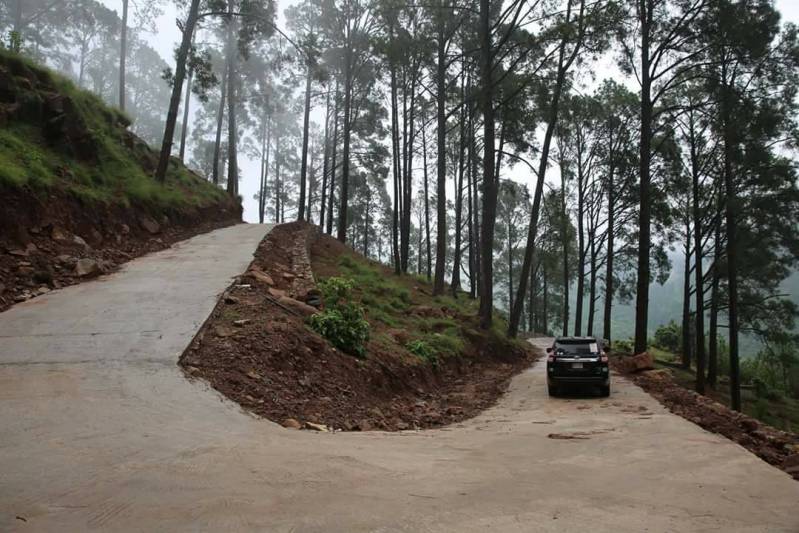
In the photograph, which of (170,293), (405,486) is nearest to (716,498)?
(405,486)

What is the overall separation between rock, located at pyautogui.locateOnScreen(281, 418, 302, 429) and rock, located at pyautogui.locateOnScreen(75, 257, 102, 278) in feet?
23.8

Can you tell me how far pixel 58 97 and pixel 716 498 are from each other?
17775mm

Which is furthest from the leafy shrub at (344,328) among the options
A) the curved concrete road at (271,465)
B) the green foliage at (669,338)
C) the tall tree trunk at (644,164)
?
the green foliage at (669,338)

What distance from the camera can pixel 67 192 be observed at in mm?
12688

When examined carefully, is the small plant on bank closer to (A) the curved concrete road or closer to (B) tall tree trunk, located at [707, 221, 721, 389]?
(A) the curved concrete road

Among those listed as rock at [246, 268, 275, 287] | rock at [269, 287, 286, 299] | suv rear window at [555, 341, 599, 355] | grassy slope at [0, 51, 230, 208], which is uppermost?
grassy slope at [0, 51, 230, 208]

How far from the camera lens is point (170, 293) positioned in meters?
10.1

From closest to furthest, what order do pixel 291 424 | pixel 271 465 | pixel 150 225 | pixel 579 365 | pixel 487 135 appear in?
pixel 271 465 → pixel 291 424 → pixel 579 365 → pixel 150 225 → pixel 487 135

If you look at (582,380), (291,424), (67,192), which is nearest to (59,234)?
(67,192)

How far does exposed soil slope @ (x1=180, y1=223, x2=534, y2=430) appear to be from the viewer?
7.23 meters

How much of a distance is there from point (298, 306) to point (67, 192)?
713 cm

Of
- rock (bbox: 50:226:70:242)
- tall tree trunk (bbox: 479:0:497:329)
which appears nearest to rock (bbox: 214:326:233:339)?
rock (bbox: 50:226:70:242)

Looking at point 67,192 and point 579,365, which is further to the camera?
point 67,192

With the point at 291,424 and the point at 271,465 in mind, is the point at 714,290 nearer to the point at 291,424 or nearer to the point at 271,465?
the point at 291,424
